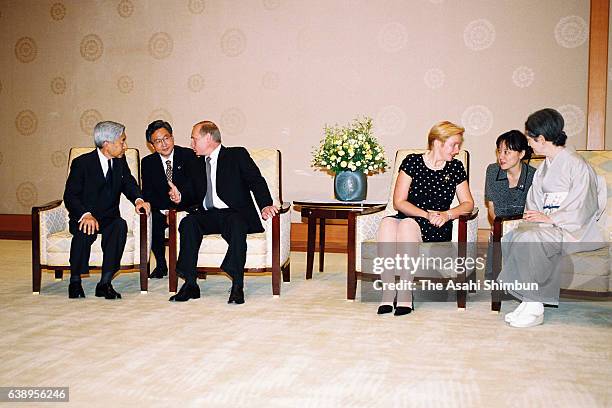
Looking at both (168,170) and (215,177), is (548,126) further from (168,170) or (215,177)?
(168,170)

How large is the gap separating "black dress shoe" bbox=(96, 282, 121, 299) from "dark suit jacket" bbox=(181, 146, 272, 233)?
2.76 ft

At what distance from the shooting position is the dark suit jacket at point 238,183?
17.0ft

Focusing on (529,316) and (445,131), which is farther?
(445,131)

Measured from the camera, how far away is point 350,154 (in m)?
5.61

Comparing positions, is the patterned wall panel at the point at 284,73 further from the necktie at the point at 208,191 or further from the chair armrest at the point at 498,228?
the chair armrest at the point at 498,228

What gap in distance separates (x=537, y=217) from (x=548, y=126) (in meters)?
0.55

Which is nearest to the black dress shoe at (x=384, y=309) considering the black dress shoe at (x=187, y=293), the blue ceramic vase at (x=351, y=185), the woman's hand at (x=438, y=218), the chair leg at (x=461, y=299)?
the chair leg at (x=461, y=299)

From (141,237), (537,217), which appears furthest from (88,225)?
(537,217)

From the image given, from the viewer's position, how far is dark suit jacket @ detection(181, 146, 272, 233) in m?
5.19

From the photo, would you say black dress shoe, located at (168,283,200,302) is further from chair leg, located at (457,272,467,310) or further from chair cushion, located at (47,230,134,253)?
chair leg, located at (457,272,467,310)

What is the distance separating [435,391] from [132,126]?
5.75m

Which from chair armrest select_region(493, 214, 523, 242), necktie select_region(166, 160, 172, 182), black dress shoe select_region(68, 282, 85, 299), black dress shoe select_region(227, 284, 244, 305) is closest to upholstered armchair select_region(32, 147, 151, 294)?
black dress shoe select_region(68, 282, 85, 299)

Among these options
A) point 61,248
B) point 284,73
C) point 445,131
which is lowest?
point 61,248

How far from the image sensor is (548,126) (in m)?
4.42
